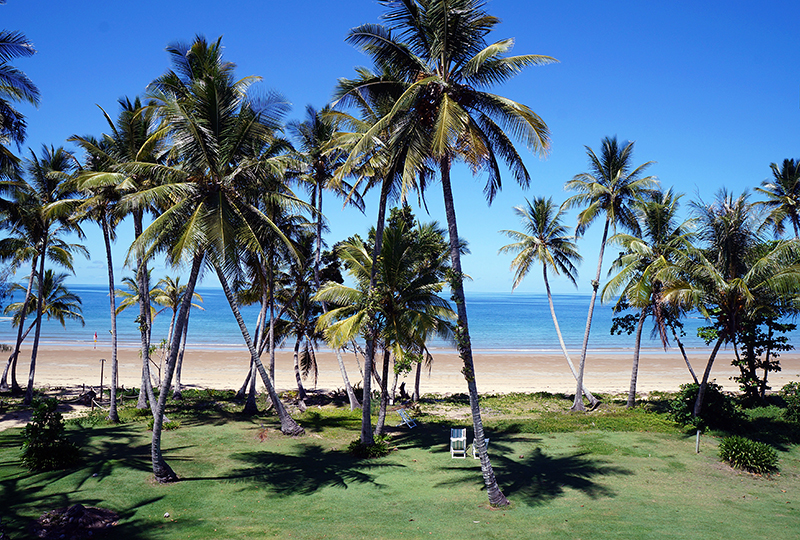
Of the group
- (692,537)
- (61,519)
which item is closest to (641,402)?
(692,537)

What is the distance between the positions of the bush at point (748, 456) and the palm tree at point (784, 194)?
15.8 metres

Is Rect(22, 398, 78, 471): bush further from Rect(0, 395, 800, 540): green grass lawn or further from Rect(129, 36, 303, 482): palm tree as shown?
Rect(129, 36, 303, 482): palm tree

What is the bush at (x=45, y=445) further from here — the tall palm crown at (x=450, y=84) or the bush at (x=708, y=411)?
the bush at (x=708, y=411)

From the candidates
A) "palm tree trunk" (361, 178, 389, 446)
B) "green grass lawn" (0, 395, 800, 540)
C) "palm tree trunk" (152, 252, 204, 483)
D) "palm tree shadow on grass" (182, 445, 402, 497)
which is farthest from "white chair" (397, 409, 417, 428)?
"palm tree trunk" (152, 252, 204, 483)

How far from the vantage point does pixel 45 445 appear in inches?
436

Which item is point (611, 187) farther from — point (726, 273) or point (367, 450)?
point (367, 450)

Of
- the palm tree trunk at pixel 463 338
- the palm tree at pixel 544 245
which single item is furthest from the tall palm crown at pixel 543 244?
the palm tree trunk at pixel 463 338

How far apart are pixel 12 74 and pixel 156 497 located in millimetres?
11555

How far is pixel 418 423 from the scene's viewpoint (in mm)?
17844

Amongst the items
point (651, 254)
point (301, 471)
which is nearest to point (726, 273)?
point (651, 254)

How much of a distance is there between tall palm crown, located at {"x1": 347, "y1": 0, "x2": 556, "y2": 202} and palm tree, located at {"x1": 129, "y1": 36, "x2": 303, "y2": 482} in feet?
11.5

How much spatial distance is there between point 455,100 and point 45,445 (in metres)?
12.4

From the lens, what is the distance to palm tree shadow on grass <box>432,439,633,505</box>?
10.4 metres

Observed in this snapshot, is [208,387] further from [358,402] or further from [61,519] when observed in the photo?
[61,519]
